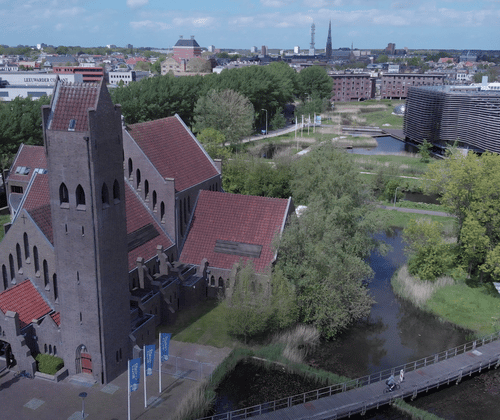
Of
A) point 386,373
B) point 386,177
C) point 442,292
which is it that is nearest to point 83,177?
point 386,373

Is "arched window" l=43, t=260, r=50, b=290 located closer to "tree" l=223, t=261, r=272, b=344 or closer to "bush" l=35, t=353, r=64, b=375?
"bush" l=35, t=353, r=64, b=375

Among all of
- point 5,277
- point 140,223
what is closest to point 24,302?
point 5,277

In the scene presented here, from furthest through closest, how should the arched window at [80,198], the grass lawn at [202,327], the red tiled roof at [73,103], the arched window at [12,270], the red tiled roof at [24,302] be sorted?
the grass lawn at [202,327], the arched window at [12,270], the red tiled roof at [24,302], the arched window at [80,198], the red tiled roof at [73,103]

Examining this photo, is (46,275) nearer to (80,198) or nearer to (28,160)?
(80,198)

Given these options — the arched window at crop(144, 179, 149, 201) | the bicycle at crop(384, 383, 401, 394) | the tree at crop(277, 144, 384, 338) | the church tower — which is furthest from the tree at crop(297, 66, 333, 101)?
the church tower

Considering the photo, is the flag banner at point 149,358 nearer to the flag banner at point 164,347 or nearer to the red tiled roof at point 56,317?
the flag banner at point 164,347

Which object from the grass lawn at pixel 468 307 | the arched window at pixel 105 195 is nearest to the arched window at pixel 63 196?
the arched window at pixel 105 195
